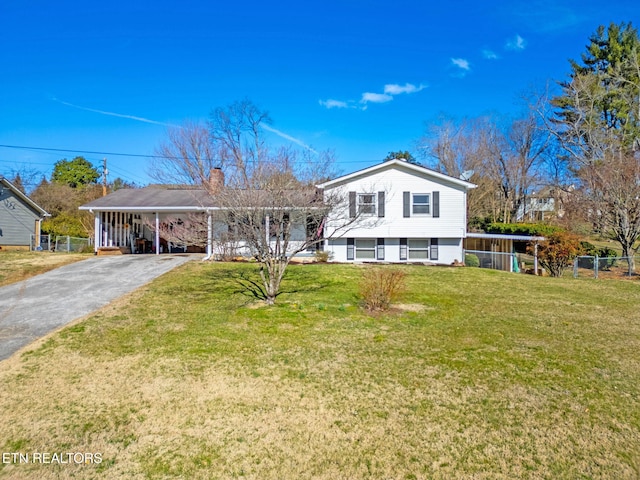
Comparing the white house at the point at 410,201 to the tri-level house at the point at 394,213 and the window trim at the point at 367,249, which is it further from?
the window trim at the point at 367,249

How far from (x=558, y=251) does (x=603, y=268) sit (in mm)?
4518

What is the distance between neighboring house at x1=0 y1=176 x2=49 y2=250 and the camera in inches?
900

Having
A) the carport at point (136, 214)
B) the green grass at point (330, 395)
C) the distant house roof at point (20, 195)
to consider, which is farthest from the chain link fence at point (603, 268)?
the distant house roof at point (20, 195)

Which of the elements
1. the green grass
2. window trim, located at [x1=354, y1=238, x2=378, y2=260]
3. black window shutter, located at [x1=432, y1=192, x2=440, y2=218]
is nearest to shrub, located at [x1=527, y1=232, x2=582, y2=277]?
black window shutter, located at [x1=432, y1=192, x2=440, y2=218]

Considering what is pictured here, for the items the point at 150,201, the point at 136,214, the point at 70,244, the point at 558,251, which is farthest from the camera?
the point at 70,244

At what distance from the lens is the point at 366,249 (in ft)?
62.9

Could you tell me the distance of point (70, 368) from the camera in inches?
208

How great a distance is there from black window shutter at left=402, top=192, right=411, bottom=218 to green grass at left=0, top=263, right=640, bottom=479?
10.6 m

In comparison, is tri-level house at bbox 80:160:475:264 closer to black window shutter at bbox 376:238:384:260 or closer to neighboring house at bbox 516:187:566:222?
black window shutter at bbox 376:238:384:260

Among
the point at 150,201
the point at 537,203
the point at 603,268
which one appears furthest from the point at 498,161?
the point at 150,201

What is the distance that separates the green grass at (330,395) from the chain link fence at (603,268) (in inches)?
327

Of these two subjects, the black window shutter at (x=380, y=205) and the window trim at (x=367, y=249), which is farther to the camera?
the window trim at (x=367, y=249)

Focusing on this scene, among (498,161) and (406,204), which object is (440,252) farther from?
(498,161)

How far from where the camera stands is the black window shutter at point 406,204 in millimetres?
18562
